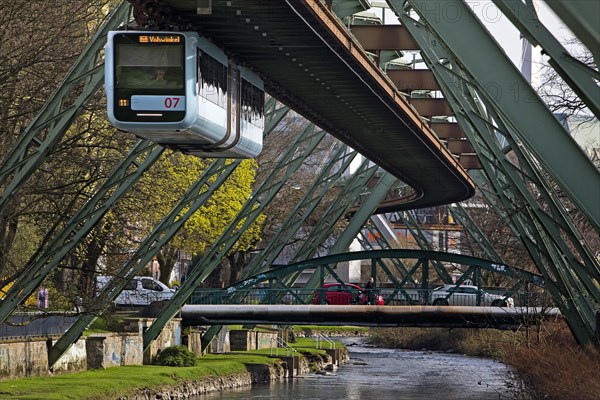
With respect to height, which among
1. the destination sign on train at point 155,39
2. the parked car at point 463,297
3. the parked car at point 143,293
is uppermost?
the destination sign on train at point 155,39

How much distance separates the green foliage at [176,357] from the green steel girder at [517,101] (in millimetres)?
34186

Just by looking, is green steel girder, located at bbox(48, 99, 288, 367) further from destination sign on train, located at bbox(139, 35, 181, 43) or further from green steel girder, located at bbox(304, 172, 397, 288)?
green steel girder, located at bbox(304, 172, 397, 288)

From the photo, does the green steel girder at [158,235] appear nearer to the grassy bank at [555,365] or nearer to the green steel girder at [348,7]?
the green steel girder at [348,7]

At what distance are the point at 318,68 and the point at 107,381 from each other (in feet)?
43.9

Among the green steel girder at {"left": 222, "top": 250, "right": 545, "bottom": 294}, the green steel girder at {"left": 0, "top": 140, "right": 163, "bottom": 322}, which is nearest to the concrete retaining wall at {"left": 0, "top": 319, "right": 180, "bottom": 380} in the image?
the green steel girder at {"left": 0, "top": 140, "right": 163, "bottom": 322}

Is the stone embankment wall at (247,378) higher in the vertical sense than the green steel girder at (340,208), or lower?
lower

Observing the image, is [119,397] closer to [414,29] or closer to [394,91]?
[394,91]

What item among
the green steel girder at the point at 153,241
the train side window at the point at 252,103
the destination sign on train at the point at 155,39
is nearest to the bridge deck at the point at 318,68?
the destination sign on train at the point at 155,39

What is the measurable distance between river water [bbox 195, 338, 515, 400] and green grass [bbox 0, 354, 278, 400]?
137cm

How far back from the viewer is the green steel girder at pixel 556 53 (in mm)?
12797

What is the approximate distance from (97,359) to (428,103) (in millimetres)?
14310

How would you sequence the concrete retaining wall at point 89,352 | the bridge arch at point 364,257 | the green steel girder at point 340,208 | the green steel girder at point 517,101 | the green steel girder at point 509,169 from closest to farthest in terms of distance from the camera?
the green steel girder at point 517,101 → the green steel girder at point 509,169 → the concrete retaining wall at point 89,352 → the bridge arch at point 364,257 → the green steel girder at point 340,208

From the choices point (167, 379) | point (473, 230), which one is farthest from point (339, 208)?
point (167, 379)

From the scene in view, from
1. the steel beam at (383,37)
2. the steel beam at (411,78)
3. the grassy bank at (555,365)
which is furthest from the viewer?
the steel beam at (411,78)
